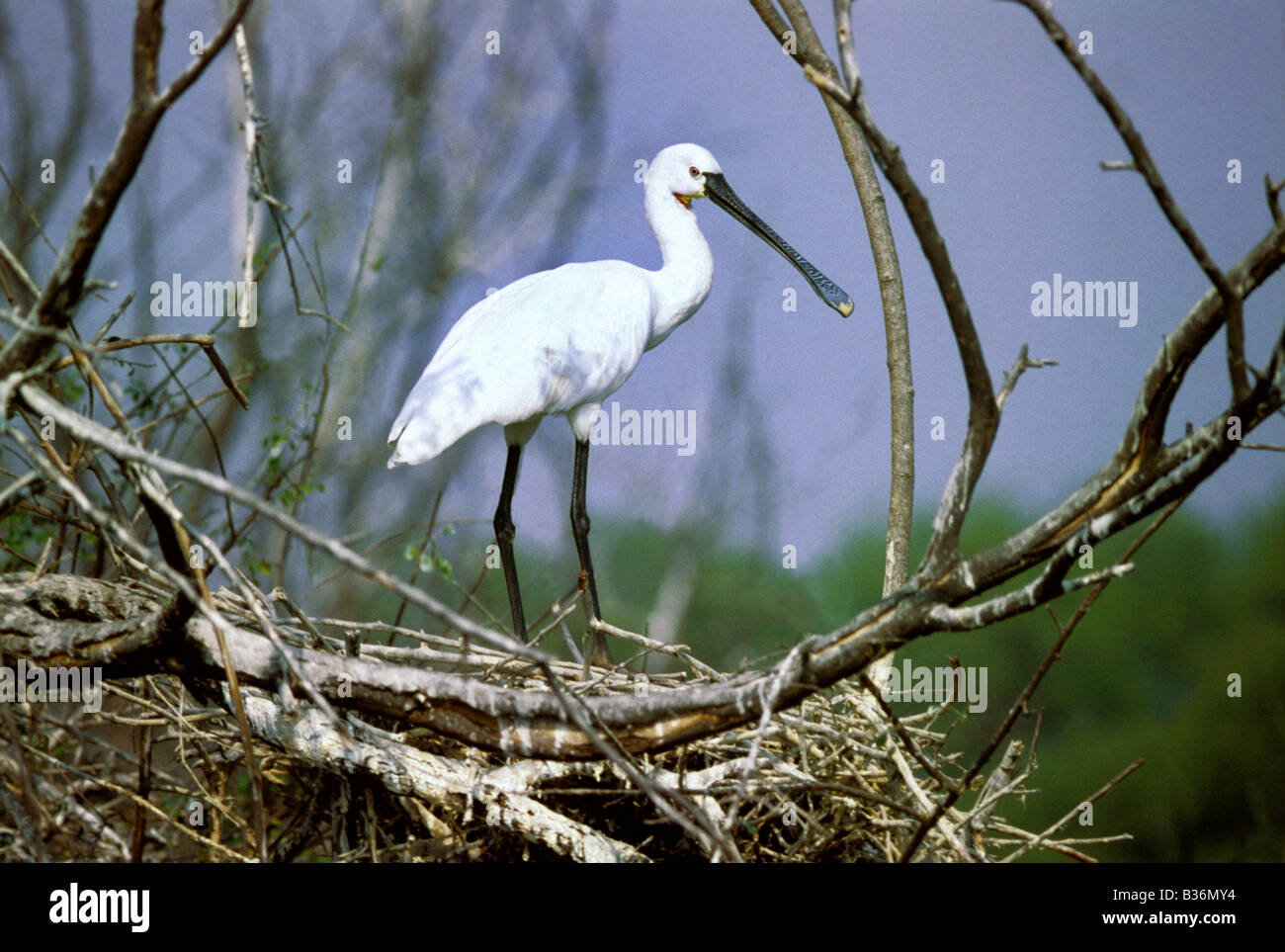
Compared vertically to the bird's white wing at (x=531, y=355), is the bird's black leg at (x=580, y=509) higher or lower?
lower

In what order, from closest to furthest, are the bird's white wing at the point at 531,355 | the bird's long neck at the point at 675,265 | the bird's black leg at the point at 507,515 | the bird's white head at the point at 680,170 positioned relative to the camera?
the bird's white wing at the point at 531,355
the bird's black leg at the point at 507,515
the bird's long neck at the point at 675,265
the bird's white head at the point at 680,170

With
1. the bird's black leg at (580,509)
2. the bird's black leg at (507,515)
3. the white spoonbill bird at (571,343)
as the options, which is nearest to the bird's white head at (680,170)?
the white spoonbill bird at (571,343)

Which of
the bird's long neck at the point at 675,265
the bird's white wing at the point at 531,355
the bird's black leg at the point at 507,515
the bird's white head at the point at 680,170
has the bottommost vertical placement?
the bird's black leg at the point at 507,515

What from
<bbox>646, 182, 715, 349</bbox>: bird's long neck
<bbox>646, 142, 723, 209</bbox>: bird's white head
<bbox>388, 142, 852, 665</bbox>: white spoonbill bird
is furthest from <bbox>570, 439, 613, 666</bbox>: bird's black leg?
<bbox>646, 142, 723, 209</bbox>: bird's white head

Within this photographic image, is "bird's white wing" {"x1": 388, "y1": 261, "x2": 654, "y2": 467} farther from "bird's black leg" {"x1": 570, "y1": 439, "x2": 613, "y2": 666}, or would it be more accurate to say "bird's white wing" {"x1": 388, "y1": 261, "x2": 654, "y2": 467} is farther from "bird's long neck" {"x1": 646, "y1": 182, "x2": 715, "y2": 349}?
"bird's black leg" {"x1": 570, "y1": 439, "x2": 613, "y2": 666}

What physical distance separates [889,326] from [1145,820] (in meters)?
4.05

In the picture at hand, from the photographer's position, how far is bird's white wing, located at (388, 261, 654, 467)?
11.2ft

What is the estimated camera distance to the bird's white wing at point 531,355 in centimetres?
341

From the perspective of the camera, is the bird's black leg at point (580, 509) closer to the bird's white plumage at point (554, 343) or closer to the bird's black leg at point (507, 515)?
the bird's white plumage at point (554, 343)

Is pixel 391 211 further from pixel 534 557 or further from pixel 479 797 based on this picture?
pixel 479 797

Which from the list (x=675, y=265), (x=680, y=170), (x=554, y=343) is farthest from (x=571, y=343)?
(x=680, y=170)

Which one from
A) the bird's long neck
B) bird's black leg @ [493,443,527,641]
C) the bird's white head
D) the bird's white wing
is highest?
the bird's white head

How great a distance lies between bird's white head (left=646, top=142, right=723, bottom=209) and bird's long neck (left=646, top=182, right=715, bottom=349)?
4cm

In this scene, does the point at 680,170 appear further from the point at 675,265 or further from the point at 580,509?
the point at 580,509
